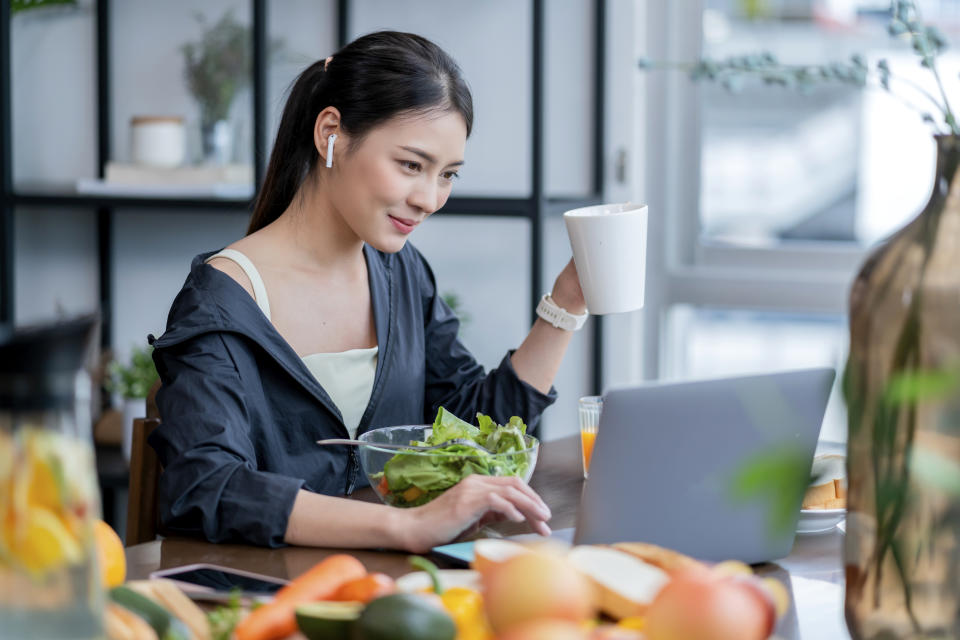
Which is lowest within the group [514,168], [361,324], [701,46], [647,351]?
[647,351]

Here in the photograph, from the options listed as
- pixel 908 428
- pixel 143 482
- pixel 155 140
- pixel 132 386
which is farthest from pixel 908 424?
A: pixel 155 140

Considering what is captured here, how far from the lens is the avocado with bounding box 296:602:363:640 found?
663 mm

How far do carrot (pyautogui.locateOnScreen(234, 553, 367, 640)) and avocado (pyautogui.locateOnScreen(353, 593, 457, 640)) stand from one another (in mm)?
78

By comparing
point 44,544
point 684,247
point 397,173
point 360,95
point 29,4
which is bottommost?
point 44,544

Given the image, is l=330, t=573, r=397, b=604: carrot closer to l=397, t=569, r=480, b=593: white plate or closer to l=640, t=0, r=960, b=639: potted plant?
l=397, t=569, r=480, b=593: white plate

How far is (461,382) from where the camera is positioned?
5.65ft

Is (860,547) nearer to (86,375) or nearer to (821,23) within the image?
(86,375)

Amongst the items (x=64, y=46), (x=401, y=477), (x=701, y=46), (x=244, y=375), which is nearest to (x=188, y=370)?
(x=244, y=375)

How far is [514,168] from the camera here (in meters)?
2.73

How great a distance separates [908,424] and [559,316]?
87 centimetres

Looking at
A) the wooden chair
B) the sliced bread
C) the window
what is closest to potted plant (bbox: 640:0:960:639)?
the sliced bread

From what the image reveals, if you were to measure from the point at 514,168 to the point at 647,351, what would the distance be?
1.86 ft

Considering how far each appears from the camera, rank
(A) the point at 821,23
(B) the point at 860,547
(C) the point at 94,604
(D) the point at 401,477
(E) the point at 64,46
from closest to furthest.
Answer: (C) the point at 94,604 → (B) the point at 860,547 → (D) the point at 401,477 → (A) the point at 821,23 → (E) the point at 64,46

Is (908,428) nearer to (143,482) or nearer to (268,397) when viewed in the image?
(268,397)
